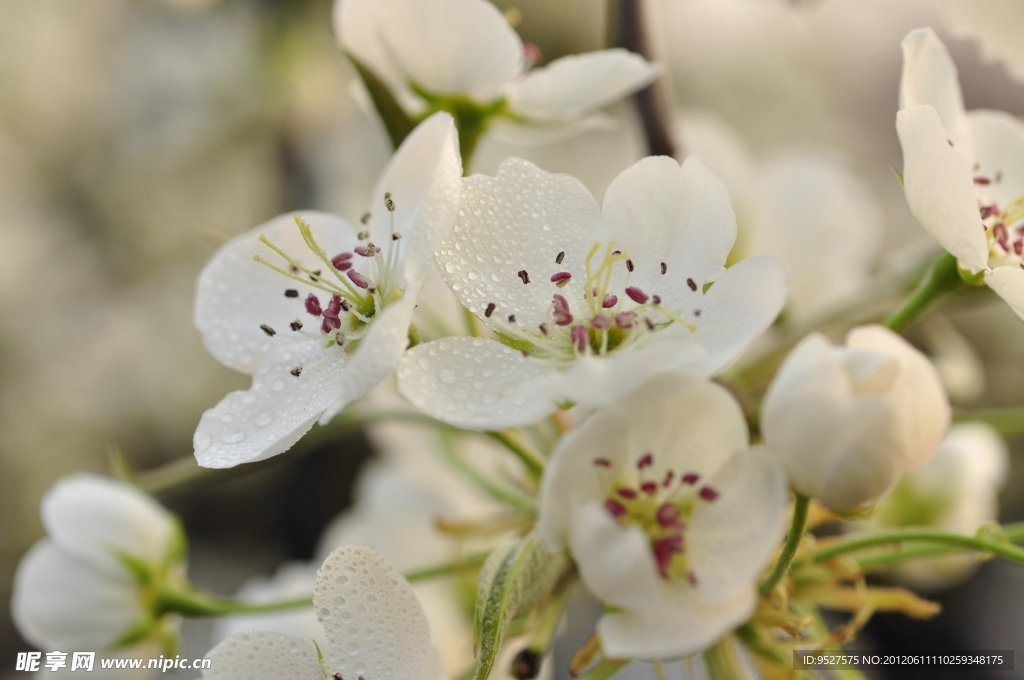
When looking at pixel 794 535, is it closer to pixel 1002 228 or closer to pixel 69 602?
pixel 1002 228

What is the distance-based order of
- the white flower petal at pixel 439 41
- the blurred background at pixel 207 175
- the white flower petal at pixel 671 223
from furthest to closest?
the blurred background at pixel 207 175 < the white flower petal at pixel 439 41 < the white flower petal at pixel 671 223

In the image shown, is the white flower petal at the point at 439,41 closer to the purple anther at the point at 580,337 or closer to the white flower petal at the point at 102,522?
the purple anther at the point at 580,337

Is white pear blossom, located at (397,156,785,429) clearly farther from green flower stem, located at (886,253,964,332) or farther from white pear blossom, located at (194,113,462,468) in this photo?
green flower stem, located at (886,253,964,332)

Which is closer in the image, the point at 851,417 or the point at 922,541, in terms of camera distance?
the point at 851,417

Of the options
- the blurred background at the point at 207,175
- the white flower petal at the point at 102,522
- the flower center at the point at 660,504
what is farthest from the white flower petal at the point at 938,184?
the blurred background at the point at 207,175

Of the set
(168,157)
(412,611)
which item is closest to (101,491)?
(412,611)

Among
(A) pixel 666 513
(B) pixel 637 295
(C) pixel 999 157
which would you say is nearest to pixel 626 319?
(B) pixel 637 295
